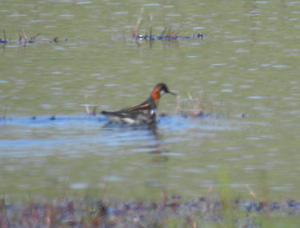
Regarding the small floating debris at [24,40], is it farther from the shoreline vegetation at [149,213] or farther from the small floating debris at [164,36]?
the shoreline vegetation at [149,213]

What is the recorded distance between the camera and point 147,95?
19.4 m

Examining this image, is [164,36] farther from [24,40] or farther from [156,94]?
[156,94]

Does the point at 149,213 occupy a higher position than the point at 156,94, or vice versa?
the point at 149,213

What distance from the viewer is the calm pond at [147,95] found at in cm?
1259

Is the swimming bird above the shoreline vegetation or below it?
below

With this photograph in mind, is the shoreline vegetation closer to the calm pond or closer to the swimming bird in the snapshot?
the calm pond

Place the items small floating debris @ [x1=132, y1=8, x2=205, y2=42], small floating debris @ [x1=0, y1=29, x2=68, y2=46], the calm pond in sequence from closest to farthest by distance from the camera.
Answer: the calm pond, small floating debris @ [x1=0, y1=29, x2=68, y2=46], small floating debris @ [x1=132, y1=8, x2=205, y2=42]

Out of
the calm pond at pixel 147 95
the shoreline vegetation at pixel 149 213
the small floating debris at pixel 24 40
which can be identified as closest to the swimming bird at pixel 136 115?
the calm pond at pixel 147 95

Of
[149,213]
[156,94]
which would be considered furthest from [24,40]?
[149,213]

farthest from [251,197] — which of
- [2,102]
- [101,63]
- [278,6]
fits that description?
[278,6]

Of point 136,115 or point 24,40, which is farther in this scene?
point 24,40

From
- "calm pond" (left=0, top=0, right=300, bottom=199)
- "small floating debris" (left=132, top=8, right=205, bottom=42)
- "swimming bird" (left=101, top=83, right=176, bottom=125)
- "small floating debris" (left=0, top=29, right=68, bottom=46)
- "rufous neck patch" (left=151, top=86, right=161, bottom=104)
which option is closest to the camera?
"calm pond" (left=0, top=0, right=300, bottom=199)

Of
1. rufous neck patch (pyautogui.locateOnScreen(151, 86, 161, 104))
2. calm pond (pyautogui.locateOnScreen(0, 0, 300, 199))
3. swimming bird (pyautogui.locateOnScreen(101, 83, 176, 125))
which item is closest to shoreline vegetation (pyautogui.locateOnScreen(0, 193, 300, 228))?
calm pond (pyautogui.locateOnScreen(0, 0, 300, 199))

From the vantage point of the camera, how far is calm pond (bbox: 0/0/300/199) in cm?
1259
